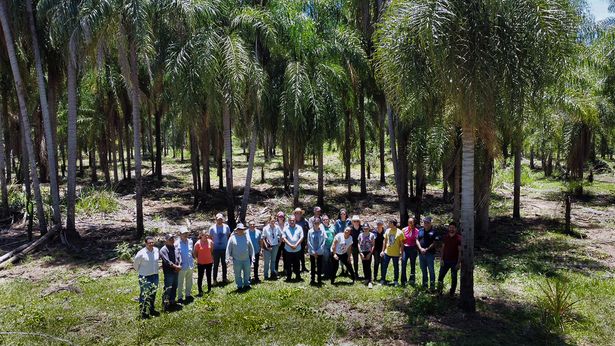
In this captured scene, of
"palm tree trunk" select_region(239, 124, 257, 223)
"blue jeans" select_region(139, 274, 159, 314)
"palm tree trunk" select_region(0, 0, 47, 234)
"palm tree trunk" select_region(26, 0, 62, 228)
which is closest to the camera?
"blue jeans" select_region(139, 274, 159, 314)

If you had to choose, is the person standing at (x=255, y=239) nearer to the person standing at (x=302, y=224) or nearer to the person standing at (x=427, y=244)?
the person standing at (x=302, y=224)

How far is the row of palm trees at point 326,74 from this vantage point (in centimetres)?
823

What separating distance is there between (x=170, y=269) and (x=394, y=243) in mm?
4665

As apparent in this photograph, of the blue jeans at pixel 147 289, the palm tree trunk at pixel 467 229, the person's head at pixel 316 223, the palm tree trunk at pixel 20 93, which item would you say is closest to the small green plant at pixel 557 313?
the palm tree trunk at pixel 467 229

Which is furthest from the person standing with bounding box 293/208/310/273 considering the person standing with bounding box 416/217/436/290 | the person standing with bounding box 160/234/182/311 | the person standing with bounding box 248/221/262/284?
the person standing with bounding box 160/234/182/311

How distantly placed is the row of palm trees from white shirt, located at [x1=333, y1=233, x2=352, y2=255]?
2583 millimetres

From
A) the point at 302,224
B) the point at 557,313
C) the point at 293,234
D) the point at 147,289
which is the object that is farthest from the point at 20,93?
the point at 557,313

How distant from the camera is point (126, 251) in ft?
44.1

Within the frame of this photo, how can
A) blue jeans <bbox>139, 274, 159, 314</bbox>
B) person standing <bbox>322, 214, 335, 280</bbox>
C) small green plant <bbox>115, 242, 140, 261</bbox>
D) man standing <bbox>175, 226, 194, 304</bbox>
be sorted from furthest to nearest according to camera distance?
small green plant <bbox>115, 242, 140, 261</bbox>
person standing <bbox>322, 214, 335, 280</bbox>
man standing <bbox>175, 226, 194, 304</bbox>
blue jeans <bbox>139, 274, 159, 314</bbox>

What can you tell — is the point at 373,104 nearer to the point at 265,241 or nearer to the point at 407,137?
the point at 407,137

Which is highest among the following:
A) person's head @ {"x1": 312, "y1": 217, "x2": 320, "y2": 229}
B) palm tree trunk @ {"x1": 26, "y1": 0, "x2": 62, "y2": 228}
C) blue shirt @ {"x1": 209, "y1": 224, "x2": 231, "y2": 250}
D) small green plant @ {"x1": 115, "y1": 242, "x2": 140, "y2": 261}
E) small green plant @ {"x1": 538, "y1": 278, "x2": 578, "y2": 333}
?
palm tree trunk @ {"x1": 26, "y1": 0, "x2": 62, "y2": 228}

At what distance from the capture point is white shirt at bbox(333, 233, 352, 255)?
10.3 meters

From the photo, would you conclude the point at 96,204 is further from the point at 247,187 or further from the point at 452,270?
the point at 452,270

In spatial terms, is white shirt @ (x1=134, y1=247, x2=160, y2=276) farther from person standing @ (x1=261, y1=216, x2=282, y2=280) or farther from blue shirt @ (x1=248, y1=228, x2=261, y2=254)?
person standing @ (x1=261, y1=216, x2=282, y2=280)
